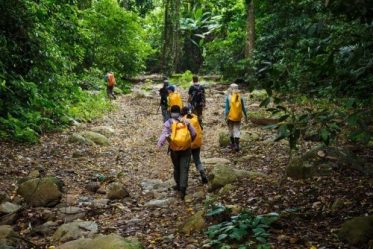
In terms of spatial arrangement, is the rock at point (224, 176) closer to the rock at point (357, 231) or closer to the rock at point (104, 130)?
the rock at point (357, 231)

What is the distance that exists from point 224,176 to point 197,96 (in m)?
5.18

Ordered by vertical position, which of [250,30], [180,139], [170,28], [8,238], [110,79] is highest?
[170,28]

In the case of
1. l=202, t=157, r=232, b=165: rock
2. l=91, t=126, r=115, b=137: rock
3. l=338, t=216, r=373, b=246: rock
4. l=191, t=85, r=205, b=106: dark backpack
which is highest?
l=191, t=85, r=205, b=106: dark backpack

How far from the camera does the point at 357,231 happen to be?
4.78 metres

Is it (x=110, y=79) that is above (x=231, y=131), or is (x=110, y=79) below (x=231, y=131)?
above

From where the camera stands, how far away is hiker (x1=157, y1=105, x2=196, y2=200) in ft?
24.3

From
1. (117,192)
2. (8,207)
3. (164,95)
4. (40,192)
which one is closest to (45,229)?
(8,207)

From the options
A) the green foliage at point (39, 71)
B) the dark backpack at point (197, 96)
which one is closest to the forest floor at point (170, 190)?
the green foliage at point (39, 71)

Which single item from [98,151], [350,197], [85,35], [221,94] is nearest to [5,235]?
[350,197]

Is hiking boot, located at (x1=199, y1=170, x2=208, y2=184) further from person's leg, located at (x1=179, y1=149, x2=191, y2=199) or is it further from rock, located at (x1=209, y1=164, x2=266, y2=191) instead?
person's leg, located at (x1=179, y1=149, x2=191, y2=199)

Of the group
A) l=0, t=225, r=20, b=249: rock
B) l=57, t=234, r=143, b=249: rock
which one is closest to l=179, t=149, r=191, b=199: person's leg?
l=57, t=234, r=143, b=249: rock

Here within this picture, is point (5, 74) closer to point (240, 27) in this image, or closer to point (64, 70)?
point (64, 70)

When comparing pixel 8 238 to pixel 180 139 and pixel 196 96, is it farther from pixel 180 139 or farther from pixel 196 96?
pixel 196 96

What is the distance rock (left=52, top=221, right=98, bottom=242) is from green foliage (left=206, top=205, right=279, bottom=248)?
1.86m
